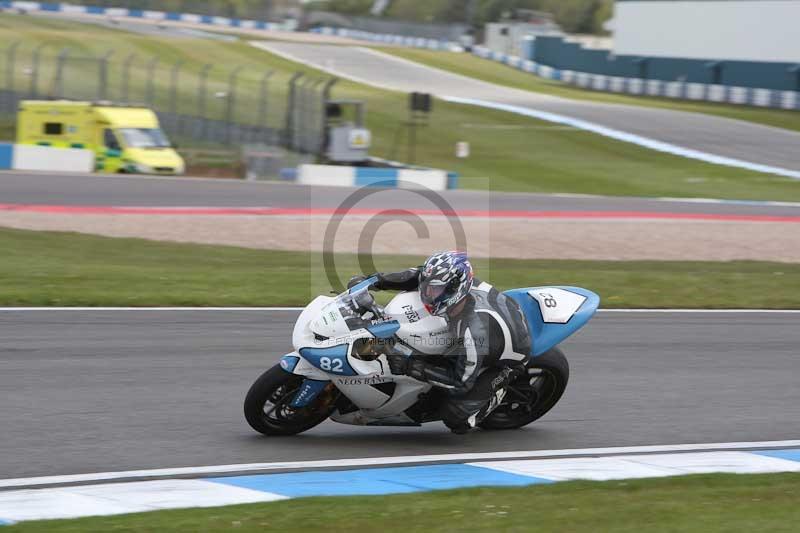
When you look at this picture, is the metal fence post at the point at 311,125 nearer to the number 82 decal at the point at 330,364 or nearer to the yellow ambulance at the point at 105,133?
the yellow ambulance at the point at 105,133

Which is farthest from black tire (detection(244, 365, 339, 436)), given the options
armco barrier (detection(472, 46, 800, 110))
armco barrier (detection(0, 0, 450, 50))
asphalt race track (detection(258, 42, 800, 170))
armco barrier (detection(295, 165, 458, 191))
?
armco barrier (detection(0, 0, 450, 50))

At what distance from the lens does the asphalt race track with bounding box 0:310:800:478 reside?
7.72 metres

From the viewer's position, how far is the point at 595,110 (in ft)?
165

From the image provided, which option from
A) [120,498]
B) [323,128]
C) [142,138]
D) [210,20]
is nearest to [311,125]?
[323,128]

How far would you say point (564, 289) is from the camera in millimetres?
8664

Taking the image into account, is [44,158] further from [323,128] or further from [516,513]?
[516,513]

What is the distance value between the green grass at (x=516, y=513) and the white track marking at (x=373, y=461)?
859mm

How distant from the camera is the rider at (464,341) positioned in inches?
298

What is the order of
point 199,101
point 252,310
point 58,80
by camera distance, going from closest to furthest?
point 252,310 → point 58,80 → point 199,101

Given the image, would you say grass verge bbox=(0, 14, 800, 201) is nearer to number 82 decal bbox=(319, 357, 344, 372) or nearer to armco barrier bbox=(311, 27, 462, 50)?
number 82 decal bbox=(319, 357, 344, 372)

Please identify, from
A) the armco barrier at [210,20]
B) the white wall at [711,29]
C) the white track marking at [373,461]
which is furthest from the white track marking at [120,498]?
the armco barrier at [210,20]

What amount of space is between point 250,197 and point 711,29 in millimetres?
46410

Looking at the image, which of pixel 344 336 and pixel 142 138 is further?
pixel 142 138

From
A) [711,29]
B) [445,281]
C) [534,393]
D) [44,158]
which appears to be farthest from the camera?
[711,29]
